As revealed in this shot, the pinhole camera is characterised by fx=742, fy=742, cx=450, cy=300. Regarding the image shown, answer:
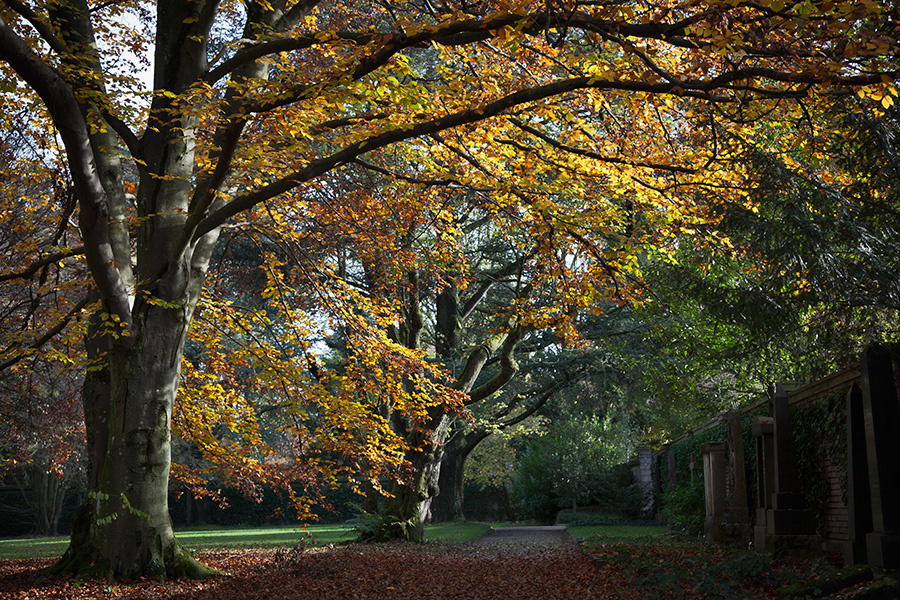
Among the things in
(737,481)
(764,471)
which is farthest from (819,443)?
(737,481)

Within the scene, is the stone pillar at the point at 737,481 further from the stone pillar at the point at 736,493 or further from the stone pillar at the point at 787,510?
the stone pillar at the point at 787,510

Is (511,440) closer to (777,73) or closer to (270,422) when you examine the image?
(270,422)

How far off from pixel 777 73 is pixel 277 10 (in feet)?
21.1

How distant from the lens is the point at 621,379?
22.0 metres

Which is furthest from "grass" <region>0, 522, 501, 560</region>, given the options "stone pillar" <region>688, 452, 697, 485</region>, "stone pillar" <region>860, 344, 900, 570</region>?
"stone pillar" <region>860, 344, 900, 570</region>

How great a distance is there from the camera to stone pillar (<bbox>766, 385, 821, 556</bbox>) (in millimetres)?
8500

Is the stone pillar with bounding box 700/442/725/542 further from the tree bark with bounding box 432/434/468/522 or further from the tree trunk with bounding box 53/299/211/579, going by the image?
the tree bark with bounding box 432/434/468/522

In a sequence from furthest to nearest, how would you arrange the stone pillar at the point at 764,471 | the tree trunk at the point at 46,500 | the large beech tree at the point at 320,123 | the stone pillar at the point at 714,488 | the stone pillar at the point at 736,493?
the tree trunk at the point at 46,500
the stone pillar at the point at 714,488
the stone pillar at the point at 736,493
the stone pillar at the point at 764,471
the large beech tree at the point at 320,123

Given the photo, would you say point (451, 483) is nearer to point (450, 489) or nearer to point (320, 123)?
point (450, 489)

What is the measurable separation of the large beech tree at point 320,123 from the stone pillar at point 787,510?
9.14 ft

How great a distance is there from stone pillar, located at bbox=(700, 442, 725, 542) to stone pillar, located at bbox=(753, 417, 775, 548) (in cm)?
278

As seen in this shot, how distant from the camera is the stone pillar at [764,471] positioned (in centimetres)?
941

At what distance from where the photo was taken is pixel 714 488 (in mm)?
12953

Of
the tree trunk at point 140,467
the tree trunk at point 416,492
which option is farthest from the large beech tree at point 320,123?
the tree trunk at point 416,492
